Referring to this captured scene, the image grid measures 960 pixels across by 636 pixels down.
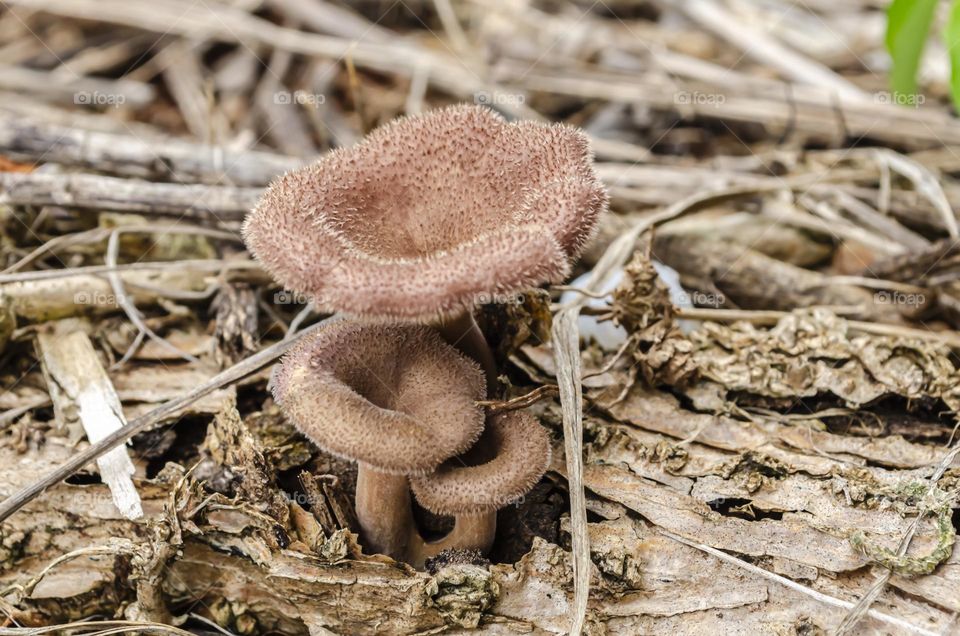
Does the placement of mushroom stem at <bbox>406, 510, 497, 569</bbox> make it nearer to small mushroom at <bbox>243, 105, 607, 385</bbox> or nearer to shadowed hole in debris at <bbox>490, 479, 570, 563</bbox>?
shadowed hole in debris at <bbox>490, 479, 570, 563</bbox>

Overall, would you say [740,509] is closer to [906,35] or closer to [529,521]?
[529,521]

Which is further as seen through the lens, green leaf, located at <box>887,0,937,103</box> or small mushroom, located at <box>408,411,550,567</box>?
green leaf, located at <box>887,0,937,103</box>

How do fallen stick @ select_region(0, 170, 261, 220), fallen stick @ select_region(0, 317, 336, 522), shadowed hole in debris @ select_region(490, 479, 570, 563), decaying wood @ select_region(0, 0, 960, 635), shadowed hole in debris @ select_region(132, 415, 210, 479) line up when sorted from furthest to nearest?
fallen stick @ select_region(0, 170, 261, 220) → shadowed hole in debris @ select_region(132, 415, 210, 479) → shadowed hole in debris @ select_region(490, 479, 570, 563) → fallen stick @ select_region(0, 317, 336, 522) → decaying wood @ select_region(0, 0, 960, 635)

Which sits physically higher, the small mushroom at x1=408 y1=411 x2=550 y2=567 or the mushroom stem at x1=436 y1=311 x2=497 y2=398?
the mushroom stem at x1=436 y1=311 x2=497 y2=398

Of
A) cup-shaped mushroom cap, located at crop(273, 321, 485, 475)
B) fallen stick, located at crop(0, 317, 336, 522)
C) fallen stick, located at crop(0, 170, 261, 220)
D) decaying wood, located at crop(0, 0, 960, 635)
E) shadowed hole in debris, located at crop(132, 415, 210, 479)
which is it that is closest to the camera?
cup-shaped mushroom cap, located at crop(273, 321, 485, 475)

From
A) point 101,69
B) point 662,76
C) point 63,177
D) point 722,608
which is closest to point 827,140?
point 662,76

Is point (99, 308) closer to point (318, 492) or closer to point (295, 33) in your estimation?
point (318, 492)

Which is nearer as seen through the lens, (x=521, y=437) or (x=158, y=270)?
(x=521, y=437)


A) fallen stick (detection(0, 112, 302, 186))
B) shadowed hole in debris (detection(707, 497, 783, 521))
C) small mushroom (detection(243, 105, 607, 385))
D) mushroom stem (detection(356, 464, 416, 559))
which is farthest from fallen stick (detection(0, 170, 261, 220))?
shadowed hole in debris (detection(707, 497, 783, 521))
